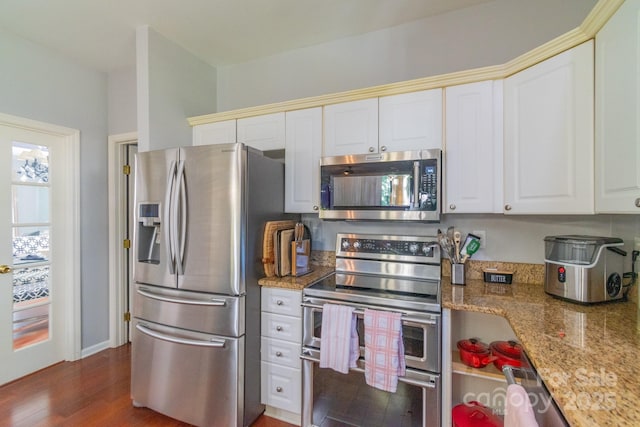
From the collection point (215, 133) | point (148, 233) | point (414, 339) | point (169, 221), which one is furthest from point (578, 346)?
point (215, 133)

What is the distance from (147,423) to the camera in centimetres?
191

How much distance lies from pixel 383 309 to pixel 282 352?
0.75m

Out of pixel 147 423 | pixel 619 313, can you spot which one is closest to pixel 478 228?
pixel 619 313

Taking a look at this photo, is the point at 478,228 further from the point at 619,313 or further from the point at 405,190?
the point at 619,313

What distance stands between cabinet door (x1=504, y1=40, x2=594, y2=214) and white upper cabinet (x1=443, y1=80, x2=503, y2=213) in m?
0.05

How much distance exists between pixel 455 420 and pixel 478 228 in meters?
1.17

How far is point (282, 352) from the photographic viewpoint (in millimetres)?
1884

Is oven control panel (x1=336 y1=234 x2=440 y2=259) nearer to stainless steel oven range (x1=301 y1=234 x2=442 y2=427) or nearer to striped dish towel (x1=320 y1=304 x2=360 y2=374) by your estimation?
stainless steel oven range (x1=301 y1=234 x2=442 y2=427)

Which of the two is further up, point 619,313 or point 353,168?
point 353,168

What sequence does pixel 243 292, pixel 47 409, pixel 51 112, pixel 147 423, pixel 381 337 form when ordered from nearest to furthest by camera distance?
pixel 381 337 → pixel 243 292 → pixel 147 423 → pixel 47 409 → pixel 51 112

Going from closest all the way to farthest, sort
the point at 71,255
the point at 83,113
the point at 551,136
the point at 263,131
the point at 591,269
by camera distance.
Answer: the point at 591,269 < the point at 551,136 < the point at 263,131 < the point at 71,255 < the point at 83,113

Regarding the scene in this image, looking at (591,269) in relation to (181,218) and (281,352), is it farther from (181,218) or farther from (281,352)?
(181,218)

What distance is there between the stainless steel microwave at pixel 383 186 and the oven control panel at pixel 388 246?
257 mm

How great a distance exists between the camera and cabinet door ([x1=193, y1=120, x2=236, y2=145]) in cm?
248
